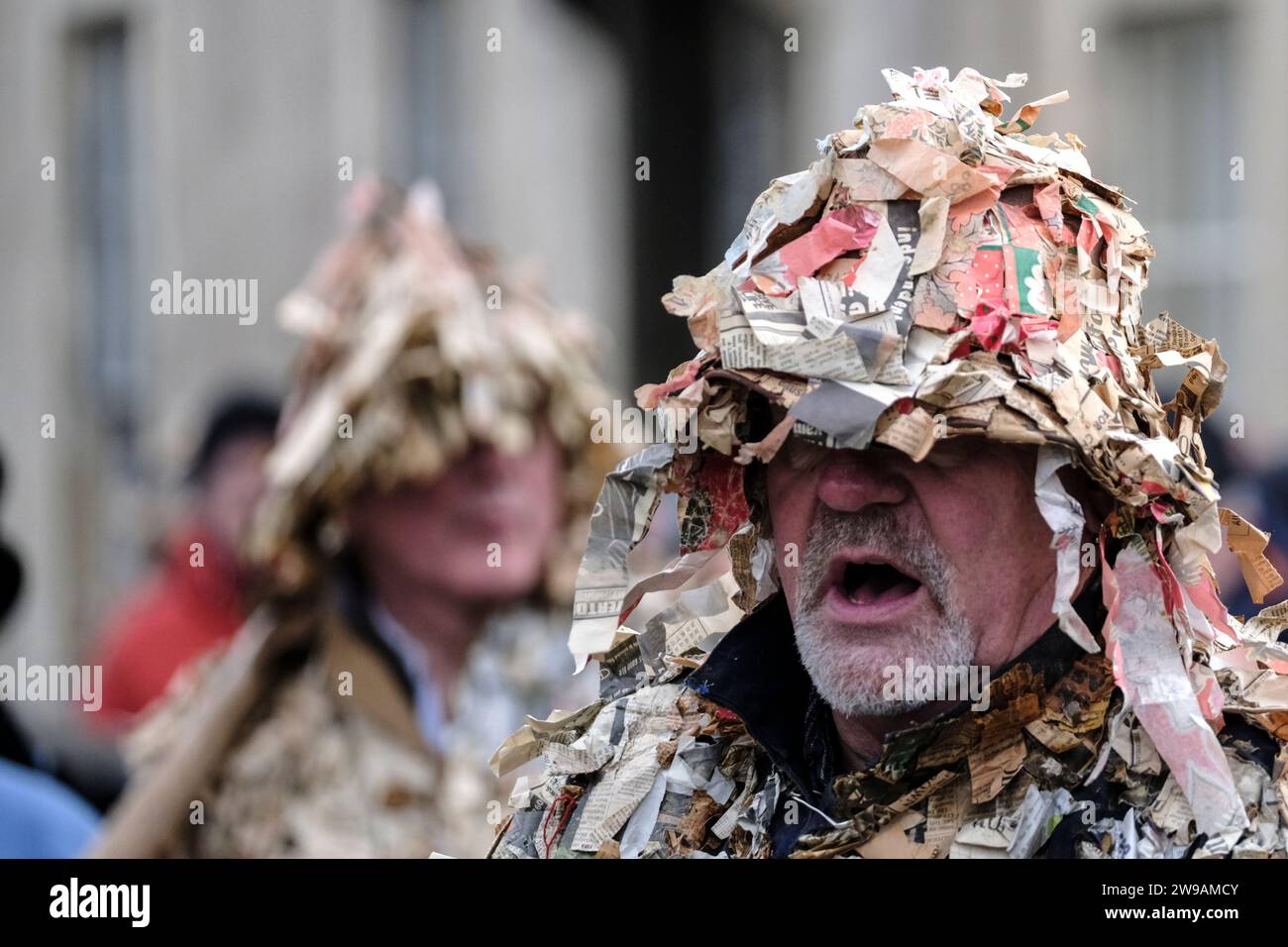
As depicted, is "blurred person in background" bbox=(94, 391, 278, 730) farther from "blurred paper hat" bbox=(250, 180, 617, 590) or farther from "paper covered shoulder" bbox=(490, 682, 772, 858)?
"paper covered shoulder" bbox=(490, 682, 772, 858)

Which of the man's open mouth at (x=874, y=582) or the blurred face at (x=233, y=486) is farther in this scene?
the blurred face at (x=233, y=486)

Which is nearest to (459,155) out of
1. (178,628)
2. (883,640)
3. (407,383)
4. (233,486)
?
(233,486)

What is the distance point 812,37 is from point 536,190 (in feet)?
5.74

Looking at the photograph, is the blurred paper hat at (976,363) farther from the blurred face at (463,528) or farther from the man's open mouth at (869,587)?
the blurred face at (463,528)

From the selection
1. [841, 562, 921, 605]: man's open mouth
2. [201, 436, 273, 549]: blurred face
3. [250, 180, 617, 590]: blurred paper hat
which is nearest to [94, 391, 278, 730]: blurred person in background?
[201, 436, 273, 549]: blurred face

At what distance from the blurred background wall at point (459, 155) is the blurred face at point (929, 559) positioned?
7.36 meters

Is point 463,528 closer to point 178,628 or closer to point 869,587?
point 178,628

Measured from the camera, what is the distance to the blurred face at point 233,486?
7.46 meters

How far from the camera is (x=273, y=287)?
10523 mm

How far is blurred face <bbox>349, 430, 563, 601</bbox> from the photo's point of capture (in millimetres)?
6219

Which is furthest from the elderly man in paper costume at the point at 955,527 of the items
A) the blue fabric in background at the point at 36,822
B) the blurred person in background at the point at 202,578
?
the blurred person in background at the point at 202,578

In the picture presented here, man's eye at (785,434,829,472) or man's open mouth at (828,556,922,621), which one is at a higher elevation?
man's eye at (785,434,829,472)

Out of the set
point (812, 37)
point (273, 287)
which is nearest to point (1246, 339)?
point (812, 37)

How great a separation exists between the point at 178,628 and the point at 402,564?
170 cm
